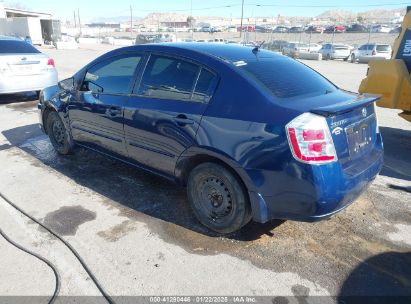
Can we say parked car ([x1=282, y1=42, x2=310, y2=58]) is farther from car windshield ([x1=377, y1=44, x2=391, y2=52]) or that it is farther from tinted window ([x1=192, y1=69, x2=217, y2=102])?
tinted window ([x1=192, y1=69, x2=217, y2=102])

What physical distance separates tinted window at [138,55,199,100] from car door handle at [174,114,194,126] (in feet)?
0.60

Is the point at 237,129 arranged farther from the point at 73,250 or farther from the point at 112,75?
the point at 112,75

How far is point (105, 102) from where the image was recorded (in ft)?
13.9

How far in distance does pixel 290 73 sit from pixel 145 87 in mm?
1490

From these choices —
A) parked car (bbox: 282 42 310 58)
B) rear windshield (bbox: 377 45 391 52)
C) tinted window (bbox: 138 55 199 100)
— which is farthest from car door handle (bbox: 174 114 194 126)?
parked car (bbox: 282 42 310 58)

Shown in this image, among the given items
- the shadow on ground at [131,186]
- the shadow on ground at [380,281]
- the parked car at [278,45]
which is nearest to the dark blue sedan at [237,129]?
the shadow on ground at [131,186]

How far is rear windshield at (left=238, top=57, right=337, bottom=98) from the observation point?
127 inches

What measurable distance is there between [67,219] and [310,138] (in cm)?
256

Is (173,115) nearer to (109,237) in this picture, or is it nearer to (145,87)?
(145,87)

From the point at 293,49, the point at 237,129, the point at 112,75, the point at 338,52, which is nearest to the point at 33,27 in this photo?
the point at 293,49

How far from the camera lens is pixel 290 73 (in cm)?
360

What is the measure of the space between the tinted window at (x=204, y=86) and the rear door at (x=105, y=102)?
0.94 metres

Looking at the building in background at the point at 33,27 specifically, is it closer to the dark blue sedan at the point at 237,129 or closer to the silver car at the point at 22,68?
the silver car at the point at 22,68

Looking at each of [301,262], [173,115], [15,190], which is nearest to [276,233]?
[301,262]
